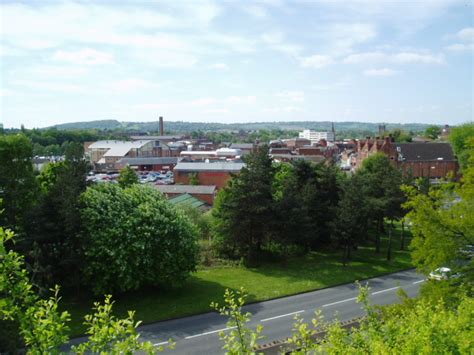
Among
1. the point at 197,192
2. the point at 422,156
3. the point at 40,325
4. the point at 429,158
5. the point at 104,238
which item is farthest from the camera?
the point at 422,156

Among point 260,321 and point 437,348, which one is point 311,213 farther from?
point 437,348

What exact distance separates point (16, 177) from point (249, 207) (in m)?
15.2

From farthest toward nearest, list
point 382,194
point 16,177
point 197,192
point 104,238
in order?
point 197,192
point 382,194
point 16,177
point 104,238

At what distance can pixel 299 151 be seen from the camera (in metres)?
107

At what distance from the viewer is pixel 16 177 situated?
26281 millimetres

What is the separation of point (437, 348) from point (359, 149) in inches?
3169

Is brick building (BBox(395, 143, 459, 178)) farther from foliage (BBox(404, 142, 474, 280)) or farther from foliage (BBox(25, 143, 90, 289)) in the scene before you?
foliage (BBox(25, 143, 90, 289))

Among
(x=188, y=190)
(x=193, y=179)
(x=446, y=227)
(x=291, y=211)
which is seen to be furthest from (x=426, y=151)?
(x=446, y=227)

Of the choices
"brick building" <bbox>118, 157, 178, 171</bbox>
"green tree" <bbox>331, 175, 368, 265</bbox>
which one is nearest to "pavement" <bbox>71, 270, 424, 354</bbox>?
"green tree" <bbox>331, 175, 368, 265</bbox>

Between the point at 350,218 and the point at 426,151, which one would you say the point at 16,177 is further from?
the point at 426,151

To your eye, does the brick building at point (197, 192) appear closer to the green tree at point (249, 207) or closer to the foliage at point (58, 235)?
the green tree at point (249, 207)

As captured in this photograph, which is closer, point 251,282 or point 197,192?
point 251,282

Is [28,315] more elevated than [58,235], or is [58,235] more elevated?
[28,315]

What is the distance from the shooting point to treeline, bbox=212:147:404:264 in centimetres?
2831
